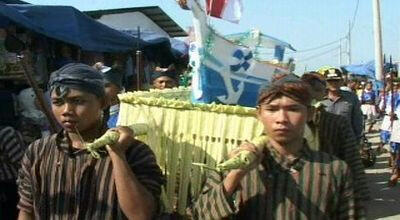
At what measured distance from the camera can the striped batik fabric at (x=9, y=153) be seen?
3.13 meters

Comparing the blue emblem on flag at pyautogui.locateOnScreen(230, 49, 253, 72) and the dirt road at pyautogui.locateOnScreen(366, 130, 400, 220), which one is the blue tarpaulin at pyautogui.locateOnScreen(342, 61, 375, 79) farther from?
the blue emblem on flag at pyautogui.locateOnScreen(230, 49, 253, 72)

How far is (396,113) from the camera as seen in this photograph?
8.94 meters

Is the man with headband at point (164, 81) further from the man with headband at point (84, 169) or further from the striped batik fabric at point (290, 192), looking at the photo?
the striped batik fabric at point (290, 192)

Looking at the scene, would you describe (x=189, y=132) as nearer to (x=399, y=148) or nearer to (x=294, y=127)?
(x=294, y=127)

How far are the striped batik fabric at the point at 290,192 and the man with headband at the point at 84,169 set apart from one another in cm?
24

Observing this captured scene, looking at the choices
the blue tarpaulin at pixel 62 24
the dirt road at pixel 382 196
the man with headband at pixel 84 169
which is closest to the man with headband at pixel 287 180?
the man with headband at pixel 84 169

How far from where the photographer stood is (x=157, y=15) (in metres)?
15.6

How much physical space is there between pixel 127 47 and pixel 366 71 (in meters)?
18.6

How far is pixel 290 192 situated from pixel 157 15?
14026 millimetres

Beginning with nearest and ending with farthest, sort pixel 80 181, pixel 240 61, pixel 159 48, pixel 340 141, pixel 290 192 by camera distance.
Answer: pixel 290 192 < pixel 80 181 < pixel 240 61 < pixel 340 141 < pixel 159 48

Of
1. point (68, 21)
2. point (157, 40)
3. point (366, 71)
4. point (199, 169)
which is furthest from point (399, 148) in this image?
point (366, 71)

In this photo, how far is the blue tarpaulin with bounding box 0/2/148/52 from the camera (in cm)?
539

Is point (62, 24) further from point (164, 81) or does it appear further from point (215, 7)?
point (215, 7)

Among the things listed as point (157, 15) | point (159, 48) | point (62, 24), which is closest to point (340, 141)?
point (62, 24)
